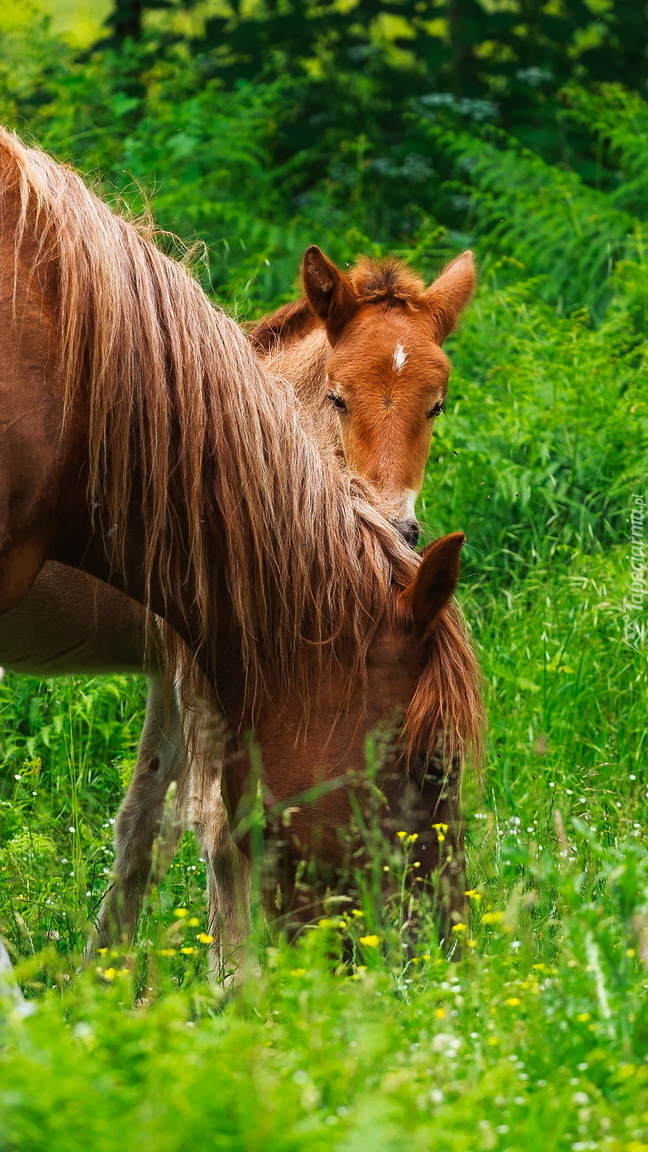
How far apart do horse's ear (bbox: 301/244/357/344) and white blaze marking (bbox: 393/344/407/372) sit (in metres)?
0.25

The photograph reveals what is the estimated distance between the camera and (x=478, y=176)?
7.37 metres

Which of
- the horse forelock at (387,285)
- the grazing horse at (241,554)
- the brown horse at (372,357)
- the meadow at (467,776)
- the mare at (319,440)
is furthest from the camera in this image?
the horse forelock at (387,285)

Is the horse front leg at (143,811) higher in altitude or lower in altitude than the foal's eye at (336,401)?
lower

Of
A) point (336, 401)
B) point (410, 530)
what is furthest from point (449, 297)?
point (410, 530)

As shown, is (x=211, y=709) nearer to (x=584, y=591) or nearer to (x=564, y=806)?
(x=564, y=806)

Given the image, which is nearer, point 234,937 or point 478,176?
point 234,937

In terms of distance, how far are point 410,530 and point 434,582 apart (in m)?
1.33

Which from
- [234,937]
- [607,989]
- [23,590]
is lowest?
[234,937]

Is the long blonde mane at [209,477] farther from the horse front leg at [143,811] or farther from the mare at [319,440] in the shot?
the horse front leg at [143,811]

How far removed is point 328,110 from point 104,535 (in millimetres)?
6708

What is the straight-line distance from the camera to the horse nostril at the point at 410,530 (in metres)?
3.81

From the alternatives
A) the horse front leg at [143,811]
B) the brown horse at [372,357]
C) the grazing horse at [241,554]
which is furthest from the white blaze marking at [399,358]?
the grazing horse at [241,554]

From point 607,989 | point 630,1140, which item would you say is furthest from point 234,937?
point 630,1140

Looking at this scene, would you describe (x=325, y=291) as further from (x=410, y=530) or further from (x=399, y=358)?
(x=410, y=530)
